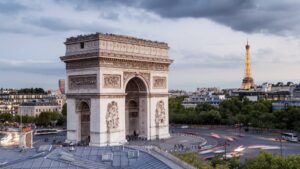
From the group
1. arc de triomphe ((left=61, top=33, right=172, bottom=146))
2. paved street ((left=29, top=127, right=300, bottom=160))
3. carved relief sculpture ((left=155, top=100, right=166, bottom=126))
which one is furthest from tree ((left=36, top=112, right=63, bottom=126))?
carved relief sculpture ((left=155, top=100, right=166, bottom=126))

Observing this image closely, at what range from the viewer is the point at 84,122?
43750mm

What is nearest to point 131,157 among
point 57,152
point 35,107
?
point 57,152

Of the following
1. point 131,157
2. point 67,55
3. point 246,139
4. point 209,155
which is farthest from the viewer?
point 246,139

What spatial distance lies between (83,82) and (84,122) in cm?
426

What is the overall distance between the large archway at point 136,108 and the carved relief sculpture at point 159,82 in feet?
5.01

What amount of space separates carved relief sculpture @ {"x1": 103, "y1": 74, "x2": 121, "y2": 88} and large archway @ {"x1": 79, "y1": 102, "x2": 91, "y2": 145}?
3.39 metres

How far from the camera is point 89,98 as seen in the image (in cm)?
4109

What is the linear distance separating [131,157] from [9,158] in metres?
4.38

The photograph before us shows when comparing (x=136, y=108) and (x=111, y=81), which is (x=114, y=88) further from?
(x=136, y=108)

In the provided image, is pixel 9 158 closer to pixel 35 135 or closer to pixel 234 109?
pixel 35 135

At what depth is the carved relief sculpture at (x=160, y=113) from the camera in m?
47.4

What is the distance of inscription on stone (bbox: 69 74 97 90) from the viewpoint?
133 ft

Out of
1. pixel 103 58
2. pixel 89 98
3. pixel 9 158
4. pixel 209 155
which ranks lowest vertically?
pixel 209 155

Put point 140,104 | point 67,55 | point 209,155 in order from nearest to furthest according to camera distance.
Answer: point 209,155, point 67,55, point 140,104
